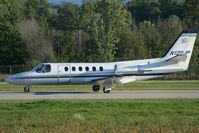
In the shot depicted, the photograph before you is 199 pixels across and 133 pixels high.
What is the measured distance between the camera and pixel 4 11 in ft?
238

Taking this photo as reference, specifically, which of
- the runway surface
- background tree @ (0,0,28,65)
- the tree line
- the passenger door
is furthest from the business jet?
background tree @ (0,0,28,65)

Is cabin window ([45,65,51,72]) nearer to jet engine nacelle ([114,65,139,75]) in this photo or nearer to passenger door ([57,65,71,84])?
passenger door ([57,65,71,84])

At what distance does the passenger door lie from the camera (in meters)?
27.5

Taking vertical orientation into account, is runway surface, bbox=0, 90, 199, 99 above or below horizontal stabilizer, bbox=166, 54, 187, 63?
below

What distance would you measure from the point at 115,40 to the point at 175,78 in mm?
14450

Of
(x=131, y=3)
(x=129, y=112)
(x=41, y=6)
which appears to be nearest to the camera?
(x=129, y=112)

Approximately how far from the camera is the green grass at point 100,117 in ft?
40.1

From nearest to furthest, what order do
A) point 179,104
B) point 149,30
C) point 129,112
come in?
point 129,112 < point 179,104 < point 149,30

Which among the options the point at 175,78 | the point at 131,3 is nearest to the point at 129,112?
the point at 175,78

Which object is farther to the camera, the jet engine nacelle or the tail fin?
the tail fin

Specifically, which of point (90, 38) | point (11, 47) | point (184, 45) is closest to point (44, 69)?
point (184, 45)

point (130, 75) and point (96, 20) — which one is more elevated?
point (96, 20)

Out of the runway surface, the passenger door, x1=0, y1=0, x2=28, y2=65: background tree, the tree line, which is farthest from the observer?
x1=0, y1=0, x2=28, y2=65: background tree

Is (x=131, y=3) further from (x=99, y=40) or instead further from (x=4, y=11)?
(x=99, y=40)
